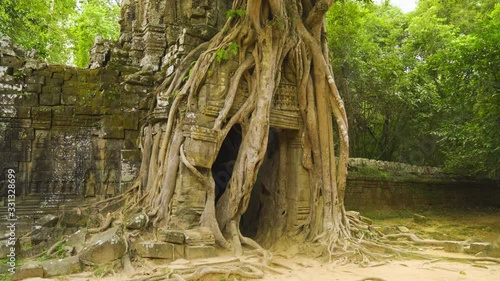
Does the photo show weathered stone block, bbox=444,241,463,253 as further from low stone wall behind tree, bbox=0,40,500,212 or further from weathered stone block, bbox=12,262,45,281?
weathered stone block, bbox=12,262,45,281

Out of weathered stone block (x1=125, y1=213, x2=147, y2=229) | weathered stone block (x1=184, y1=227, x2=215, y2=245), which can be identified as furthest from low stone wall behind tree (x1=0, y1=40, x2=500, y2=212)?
weathered stone block (x1=184, y1=227, x2=215, y2=245)

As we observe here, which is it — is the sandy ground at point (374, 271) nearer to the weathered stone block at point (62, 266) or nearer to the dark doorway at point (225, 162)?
the weathered stone block at point (62, 266)

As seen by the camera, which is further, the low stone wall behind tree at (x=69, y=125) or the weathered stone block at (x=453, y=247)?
the low stone wall behind tree at (x=69, y=125)

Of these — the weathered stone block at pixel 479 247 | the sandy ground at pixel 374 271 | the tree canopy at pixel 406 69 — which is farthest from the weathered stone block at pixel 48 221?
the weathered stone block at pixel 479 247

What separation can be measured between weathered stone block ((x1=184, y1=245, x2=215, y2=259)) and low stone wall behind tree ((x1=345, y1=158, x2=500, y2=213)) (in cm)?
586

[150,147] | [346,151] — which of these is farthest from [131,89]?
[346,151]

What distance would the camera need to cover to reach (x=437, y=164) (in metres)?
14.0

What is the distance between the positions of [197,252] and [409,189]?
8.05 m

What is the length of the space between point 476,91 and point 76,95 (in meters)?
8.73

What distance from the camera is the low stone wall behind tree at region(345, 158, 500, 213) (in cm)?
1076

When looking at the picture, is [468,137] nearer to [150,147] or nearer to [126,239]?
[150,147]

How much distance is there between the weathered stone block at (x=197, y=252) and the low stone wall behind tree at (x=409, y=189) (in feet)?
19.2

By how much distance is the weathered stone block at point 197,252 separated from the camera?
17.5 feet

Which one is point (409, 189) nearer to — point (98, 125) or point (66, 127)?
point (98, 125)
